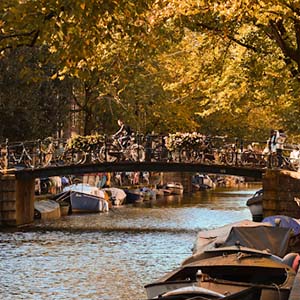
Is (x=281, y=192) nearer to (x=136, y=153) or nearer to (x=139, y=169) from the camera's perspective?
(x=139, y=169)

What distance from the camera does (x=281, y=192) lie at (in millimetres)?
33281

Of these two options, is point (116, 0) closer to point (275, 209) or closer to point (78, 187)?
point (275, 209)

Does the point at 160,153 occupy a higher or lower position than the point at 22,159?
higher

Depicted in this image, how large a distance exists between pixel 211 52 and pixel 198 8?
664 cm

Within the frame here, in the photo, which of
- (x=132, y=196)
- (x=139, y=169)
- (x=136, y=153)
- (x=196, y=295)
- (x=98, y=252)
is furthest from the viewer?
(x=132, y=196)

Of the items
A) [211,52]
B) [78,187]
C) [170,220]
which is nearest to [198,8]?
[211,52]

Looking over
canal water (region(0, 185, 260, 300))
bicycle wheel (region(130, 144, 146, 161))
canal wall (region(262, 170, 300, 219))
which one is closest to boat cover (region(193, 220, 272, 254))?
canal water (region(0, 185, 260, 300))

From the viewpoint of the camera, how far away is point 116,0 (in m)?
Result: 11.3

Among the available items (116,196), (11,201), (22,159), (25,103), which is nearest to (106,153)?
(22,159)

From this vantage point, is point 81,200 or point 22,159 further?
point 81,200

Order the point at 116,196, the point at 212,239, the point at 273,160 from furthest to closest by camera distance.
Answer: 1. the point at 116,196
2. the point at 273,160
3. the point at 212,239

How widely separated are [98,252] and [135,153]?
976cm

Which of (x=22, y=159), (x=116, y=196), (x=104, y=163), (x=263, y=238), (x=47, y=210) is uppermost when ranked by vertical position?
(x=22, y=159)

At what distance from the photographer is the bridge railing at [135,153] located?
37125 millimetres
